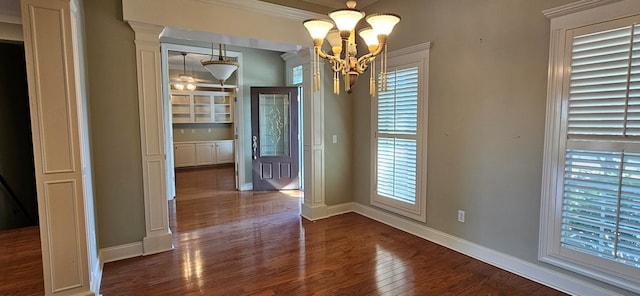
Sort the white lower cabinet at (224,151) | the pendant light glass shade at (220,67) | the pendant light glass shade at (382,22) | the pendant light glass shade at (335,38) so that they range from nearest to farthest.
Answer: the pendant light glass shade at (382,22), the pendant light glass shade at (335,38), the pendant light glass shade at (220,67), the white lower cabinet at (224,151)

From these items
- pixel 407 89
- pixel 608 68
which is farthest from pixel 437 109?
pixel 608 68

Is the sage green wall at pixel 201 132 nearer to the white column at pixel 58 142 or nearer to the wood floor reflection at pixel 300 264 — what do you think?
the wood floor reflection at pixel 300 264

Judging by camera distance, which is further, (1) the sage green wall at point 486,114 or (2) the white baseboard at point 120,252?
(2) the white baseboard at point 120,252

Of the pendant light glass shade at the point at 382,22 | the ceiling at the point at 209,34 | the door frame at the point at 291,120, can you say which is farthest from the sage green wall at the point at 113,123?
the door frame at the point at 291,120

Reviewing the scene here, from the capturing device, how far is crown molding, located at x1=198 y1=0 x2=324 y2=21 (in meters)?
3.54

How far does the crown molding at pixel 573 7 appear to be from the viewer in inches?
87.8

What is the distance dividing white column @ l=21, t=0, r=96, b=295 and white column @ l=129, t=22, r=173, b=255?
858mm

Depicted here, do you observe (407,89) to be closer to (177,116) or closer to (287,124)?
(287,124)

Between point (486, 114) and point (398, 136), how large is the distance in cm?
112

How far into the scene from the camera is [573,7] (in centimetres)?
233

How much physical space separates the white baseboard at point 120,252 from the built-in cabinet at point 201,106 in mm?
6398

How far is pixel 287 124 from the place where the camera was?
6.37 metres

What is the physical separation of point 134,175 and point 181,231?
112cm

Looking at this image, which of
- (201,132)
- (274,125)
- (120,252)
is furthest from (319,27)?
(201,132)
